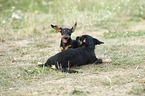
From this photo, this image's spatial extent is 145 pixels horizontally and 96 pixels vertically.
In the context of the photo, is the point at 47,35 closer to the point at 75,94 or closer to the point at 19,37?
the point at 19,37

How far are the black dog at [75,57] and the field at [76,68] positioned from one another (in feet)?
0.46

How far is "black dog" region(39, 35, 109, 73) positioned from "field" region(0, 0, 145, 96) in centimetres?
14

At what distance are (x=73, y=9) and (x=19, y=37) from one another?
96.3 inches

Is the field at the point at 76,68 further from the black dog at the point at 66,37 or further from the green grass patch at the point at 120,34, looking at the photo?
the black dog at the point at 66,37

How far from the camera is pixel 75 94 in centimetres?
400

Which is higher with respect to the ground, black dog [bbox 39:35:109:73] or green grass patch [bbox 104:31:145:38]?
green grass patch [bbox 104:31:145:38]

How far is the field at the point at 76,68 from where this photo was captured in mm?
4242

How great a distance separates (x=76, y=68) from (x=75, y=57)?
259mm

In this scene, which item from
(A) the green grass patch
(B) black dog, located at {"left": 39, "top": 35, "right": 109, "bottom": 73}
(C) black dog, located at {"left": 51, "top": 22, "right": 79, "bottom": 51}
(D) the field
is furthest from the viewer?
(A) the green grass patch

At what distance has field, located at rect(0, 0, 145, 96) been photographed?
4242 millimetres

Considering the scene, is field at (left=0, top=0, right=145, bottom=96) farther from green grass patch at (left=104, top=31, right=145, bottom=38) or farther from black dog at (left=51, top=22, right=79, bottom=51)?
black dog at (left=51, top=22, right=79, bottom=51)

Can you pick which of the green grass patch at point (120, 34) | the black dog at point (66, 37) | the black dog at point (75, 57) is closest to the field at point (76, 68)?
the green grass patch at point (120, 34)

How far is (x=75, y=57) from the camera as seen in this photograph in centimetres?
540

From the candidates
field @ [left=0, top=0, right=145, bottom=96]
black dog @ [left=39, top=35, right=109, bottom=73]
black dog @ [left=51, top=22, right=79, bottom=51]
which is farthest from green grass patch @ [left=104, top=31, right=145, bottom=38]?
black dog @ [left=39, top=35, right=109, bottom=73]
